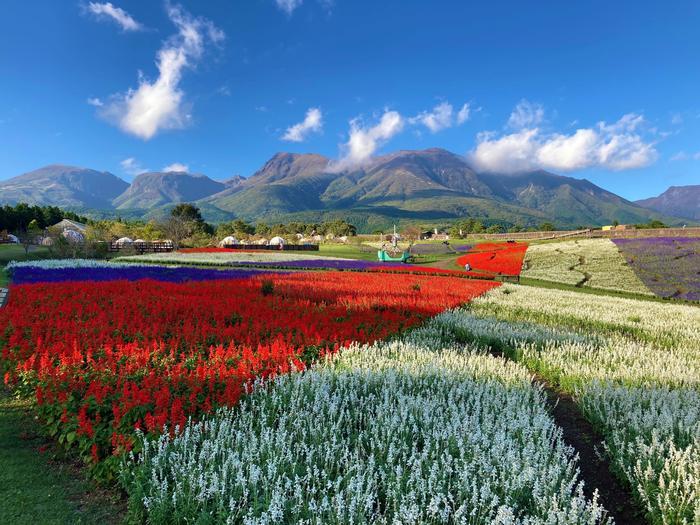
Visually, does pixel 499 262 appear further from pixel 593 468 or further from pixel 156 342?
pixel 156 342

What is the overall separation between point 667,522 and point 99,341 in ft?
28.8

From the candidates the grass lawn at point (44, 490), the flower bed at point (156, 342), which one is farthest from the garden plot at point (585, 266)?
the grass lawn at point (44, 490)

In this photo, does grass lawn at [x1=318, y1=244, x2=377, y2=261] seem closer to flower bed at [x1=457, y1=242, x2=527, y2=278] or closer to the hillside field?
flower bed at [x1=457, y1=242, x2=527, y2=278]

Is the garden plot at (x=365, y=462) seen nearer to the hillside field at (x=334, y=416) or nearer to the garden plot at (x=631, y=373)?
the hillside field at (x=334, y=416)

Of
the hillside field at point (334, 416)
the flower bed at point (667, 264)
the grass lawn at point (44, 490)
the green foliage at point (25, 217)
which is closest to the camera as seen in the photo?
the hillside field at point (334, 416)

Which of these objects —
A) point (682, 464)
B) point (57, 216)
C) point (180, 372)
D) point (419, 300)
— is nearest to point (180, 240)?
point (57, 216)

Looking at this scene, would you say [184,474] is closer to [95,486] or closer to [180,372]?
[95,486]

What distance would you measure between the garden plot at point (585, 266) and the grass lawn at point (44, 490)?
91.0ft

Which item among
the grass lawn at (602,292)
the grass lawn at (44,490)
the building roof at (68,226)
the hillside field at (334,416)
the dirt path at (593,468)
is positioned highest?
the building roof at (68,226)

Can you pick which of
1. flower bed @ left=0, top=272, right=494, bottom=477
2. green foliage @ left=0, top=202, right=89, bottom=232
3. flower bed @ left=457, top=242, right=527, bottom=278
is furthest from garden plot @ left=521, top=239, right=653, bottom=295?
green foliage @ left=0, top=202, right=89, bottom=232

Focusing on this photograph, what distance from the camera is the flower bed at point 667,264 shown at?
2227 centimetres

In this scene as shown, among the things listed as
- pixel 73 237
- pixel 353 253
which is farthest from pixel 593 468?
pixel 353 253

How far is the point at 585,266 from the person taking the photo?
29297mm

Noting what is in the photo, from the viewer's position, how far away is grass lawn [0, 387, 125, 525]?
381 centimetres
